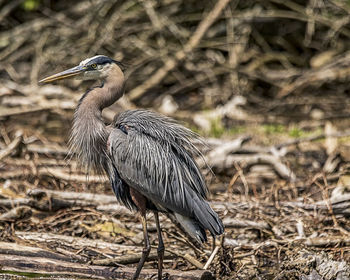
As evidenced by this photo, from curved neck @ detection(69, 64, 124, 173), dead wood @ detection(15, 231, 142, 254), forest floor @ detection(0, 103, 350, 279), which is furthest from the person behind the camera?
dead wood @ detection(15, 231, 142, 254)

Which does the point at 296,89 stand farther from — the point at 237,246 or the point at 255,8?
the point at 237,246

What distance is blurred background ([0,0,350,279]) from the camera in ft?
23.4

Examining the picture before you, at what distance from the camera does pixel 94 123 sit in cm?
498

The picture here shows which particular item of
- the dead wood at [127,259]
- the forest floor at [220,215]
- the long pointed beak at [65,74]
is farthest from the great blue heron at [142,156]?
the forest floor at [220,215]

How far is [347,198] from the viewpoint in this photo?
575 cm

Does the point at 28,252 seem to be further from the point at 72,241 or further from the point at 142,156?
the point at 142,156

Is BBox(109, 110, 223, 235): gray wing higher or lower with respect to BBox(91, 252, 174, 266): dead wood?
higher

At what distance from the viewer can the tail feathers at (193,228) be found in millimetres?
4594

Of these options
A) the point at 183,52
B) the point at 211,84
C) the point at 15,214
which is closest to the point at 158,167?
the point at 15,214

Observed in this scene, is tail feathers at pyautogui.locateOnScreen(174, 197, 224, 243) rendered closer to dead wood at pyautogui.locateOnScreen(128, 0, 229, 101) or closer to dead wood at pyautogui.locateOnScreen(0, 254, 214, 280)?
dead wood at pyautogui.locateOnScreen(0, 254, 214, 280)

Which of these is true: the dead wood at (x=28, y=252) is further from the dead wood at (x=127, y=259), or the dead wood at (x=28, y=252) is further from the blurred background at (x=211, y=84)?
the blurred background at (x=211, y=84)

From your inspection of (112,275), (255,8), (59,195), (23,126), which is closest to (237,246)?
(112,275)

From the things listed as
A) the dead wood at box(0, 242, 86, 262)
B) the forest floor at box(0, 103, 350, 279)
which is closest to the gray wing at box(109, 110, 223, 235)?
the forest floor at box(0, 103, 350, 279)

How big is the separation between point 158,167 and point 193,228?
0.56 m
